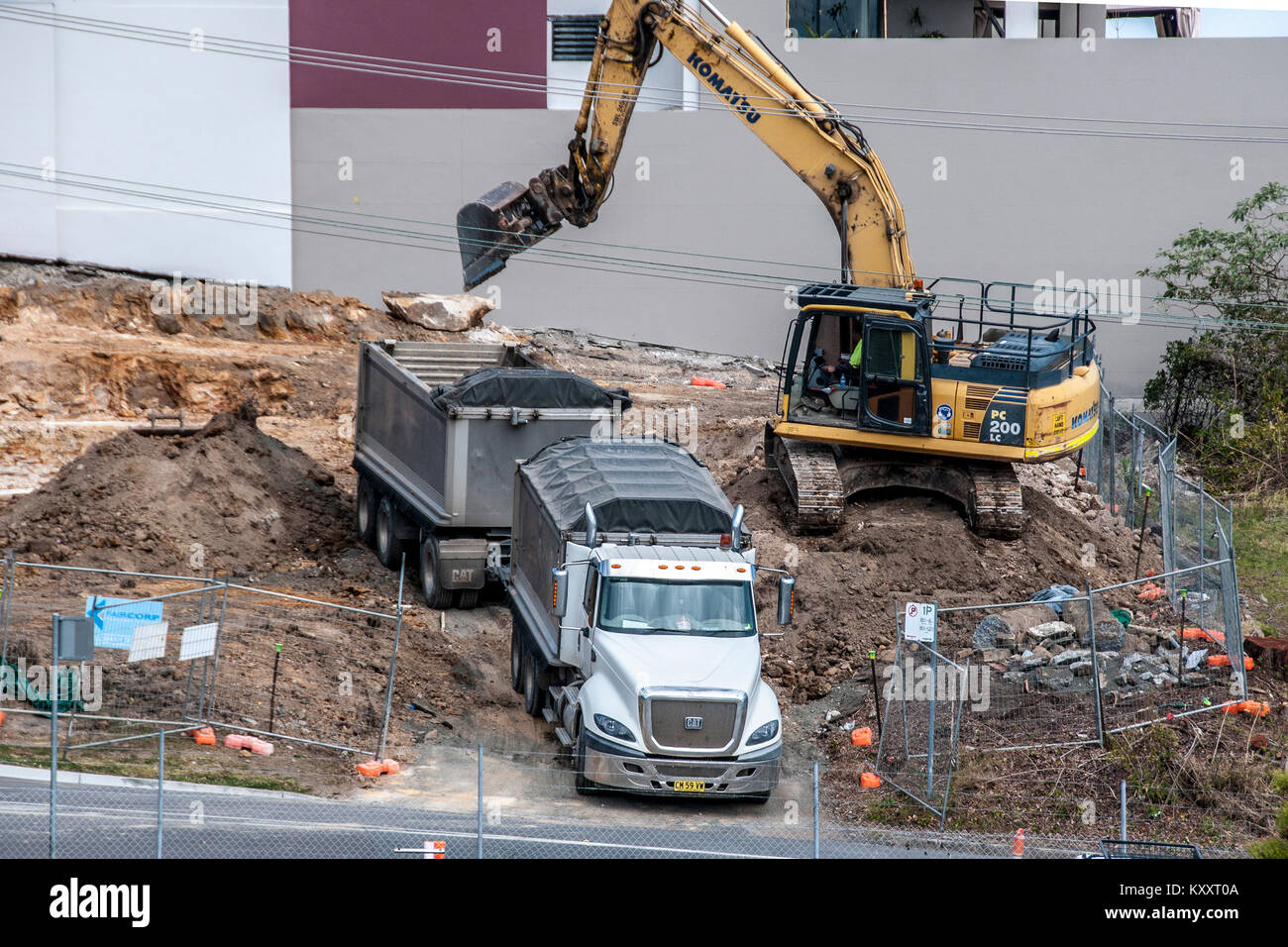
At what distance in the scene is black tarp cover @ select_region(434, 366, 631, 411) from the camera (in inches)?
693

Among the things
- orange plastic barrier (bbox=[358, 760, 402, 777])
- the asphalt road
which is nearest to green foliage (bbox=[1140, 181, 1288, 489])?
the asphalt road

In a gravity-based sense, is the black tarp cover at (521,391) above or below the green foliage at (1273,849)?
above

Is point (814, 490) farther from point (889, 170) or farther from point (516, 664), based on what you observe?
point (889, 170)

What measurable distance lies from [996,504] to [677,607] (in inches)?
295

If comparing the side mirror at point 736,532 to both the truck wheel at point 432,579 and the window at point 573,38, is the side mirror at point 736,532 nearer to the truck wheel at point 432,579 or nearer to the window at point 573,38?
the truck wheel at point 432,579

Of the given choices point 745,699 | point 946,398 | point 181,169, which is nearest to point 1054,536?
point 946,398

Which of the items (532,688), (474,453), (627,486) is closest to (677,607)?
(627,486)

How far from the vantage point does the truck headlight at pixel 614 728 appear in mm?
12742

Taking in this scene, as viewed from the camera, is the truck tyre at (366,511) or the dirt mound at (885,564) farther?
the truck tyre at (366,511)

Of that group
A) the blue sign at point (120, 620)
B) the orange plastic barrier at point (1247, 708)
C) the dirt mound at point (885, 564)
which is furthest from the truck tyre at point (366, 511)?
the orange plastic barrier at point (1247, 708)

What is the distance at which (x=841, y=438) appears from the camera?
1973 centimetres

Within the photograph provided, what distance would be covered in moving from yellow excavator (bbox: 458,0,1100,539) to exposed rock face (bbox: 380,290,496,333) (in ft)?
35.1

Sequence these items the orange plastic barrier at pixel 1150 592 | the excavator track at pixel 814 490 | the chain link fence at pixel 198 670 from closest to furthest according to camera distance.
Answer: the chain link fence at pixel 198 670, the orange plastic barrier at pixel 1150 592, the excavator track at pixel 814 490

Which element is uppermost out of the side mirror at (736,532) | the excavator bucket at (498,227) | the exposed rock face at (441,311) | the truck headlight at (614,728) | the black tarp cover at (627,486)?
the excavator bucket at (498,227)
